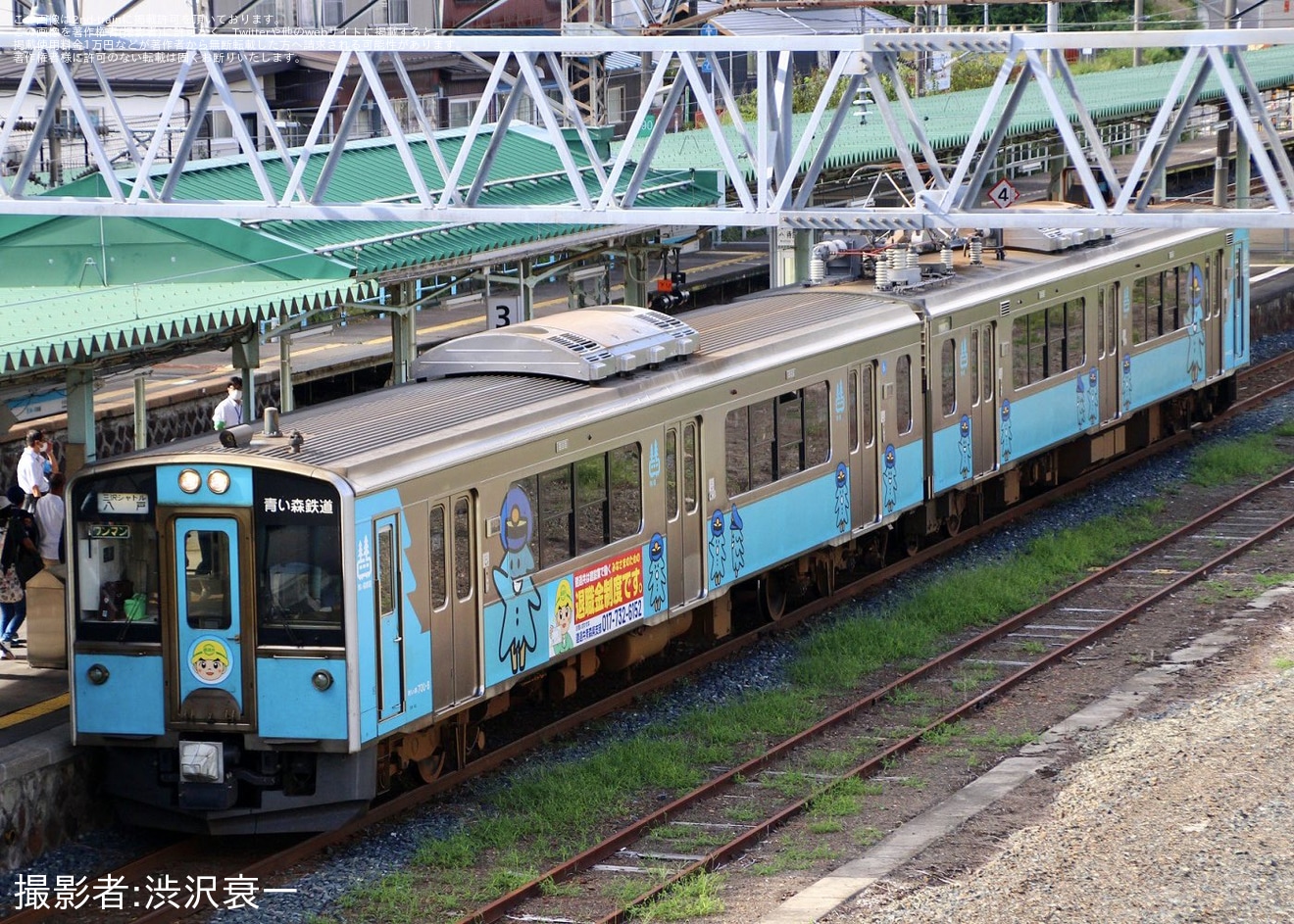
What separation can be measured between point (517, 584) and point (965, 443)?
6.73 m

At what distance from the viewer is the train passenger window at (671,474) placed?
41.8 feet

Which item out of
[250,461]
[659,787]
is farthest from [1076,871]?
[250,461]

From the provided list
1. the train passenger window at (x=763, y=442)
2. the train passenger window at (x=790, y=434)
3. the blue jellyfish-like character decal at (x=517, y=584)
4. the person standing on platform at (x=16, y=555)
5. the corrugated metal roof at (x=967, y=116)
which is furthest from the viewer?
the corrugated metal roof at (x=967, y=116)

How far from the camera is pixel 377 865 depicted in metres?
10.2

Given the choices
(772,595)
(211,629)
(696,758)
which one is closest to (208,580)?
(211,629)

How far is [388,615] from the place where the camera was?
10094mm

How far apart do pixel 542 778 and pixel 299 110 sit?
25.3 meters

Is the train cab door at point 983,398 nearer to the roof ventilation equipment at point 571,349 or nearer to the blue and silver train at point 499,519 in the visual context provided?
the blue and silver train at point 499,519

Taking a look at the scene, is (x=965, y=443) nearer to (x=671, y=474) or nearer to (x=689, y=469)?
(x=689, y=469)

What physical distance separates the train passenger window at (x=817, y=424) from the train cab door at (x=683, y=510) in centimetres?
157

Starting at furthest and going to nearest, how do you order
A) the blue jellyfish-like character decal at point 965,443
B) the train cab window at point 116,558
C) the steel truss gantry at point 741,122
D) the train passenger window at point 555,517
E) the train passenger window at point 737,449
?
the blue jellyfish-like character decal at point 965,443, the train passenger window at point 737,449, the train passenger window at point 555,517, the steel truss gantry at point 741,122, the train cab window at point 116,558

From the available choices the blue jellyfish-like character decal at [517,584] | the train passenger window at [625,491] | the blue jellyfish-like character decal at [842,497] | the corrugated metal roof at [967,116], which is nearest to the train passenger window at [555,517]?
the blue jellyfish-like character decal at [517,584]

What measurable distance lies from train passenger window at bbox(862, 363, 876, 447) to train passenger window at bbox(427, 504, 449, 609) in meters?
5.42

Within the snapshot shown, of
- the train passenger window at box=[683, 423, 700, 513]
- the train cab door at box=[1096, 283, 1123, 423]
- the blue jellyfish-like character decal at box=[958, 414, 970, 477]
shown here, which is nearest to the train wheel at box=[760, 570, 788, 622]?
the train passenger window at box=[683, 423, 700, 513]
